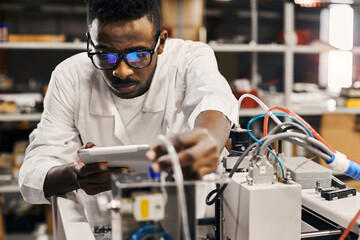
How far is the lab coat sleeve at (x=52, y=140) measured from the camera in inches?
44.5

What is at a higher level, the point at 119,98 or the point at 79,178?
the point at 119,98

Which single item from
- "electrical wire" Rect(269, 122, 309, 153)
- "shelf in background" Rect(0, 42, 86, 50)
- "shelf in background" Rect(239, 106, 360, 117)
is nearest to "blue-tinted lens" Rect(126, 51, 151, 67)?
"electrical wire" Rect(269, 122, 309, 153)

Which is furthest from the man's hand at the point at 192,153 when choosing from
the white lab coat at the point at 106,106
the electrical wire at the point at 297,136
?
the white lab coat at the point at 106,106

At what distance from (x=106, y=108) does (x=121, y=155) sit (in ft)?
2.33

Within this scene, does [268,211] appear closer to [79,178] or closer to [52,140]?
[79,178]

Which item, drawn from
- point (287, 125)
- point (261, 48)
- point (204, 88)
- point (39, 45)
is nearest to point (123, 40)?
point (204, 88)

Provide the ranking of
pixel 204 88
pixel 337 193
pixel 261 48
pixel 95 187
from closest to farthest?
1. pixel 337 193
2. pixel 95 187
3. pixel 204 88
4. pixel 261 48

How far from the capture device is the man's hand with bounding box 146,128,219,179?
61 centimetres

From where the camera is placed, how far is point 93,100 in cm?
137

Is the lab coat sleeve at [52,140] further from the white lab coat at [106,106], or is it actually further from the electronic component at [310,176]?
the electronic component at [310,176]

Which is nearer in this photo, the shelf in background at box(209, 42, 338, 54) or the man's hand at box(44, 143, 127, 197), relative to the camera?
the man's hand at box(44, 143, 127, 197)

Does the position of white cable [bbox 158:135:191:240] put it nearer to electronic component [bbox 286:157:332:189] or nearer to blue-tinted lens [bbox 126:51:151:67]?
electronic component [bbox 286:157:332:189]

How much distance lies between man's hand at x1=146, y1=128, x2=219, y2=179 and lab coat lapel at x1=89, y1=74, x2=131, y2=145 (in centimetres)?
75

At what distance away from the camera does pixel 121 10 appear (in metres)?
1.06
